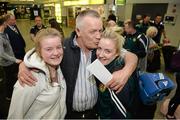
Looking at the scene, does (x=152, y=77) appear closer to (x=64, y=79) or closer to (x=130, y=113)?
(x=130, y=113)

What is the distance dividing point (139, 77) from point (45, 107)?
922 millimetres

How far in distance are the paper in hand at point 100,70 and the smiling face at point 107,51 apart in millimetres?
186

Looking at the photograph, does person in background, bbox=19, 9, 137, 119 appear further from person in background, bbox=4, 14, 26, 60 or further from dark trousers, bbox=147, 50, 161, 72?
dark trousers, bbox=147, 50, 161, 72

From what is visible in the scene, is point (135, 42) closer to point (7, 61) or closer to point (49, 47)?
point (7, 61)

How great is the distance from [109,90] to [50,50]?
0.61m

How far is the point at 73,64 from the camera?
189 centimetres

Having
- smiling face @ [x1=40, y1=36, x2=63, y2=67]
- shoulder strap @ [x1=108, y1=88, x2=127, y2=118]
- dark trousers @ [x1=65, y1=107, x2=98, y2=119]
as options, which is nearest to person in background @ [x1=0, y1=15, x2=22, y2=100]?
dark trousers @ [x1=65, y1=107, x2=98, y2=119]

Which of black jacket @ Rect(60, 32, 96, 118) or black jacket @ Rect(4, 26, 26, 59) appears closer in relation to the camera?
black jacket @ Rect(60, 32, 96, 118)

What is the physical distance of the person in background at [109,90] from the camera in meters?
1.69

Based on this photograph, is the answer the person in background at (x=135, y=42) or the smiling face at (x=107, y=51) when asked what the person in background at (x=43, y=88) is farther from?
the person in background at (x=135, y=42)

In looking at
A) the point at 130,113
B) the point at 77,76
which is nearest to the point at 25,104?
the point at 77,76

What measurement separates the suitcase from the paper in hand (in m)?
0.37

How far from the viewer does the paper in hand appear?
5.10 feet

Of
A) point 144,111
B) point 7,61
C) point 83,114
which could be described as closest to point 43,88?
point 83,114
